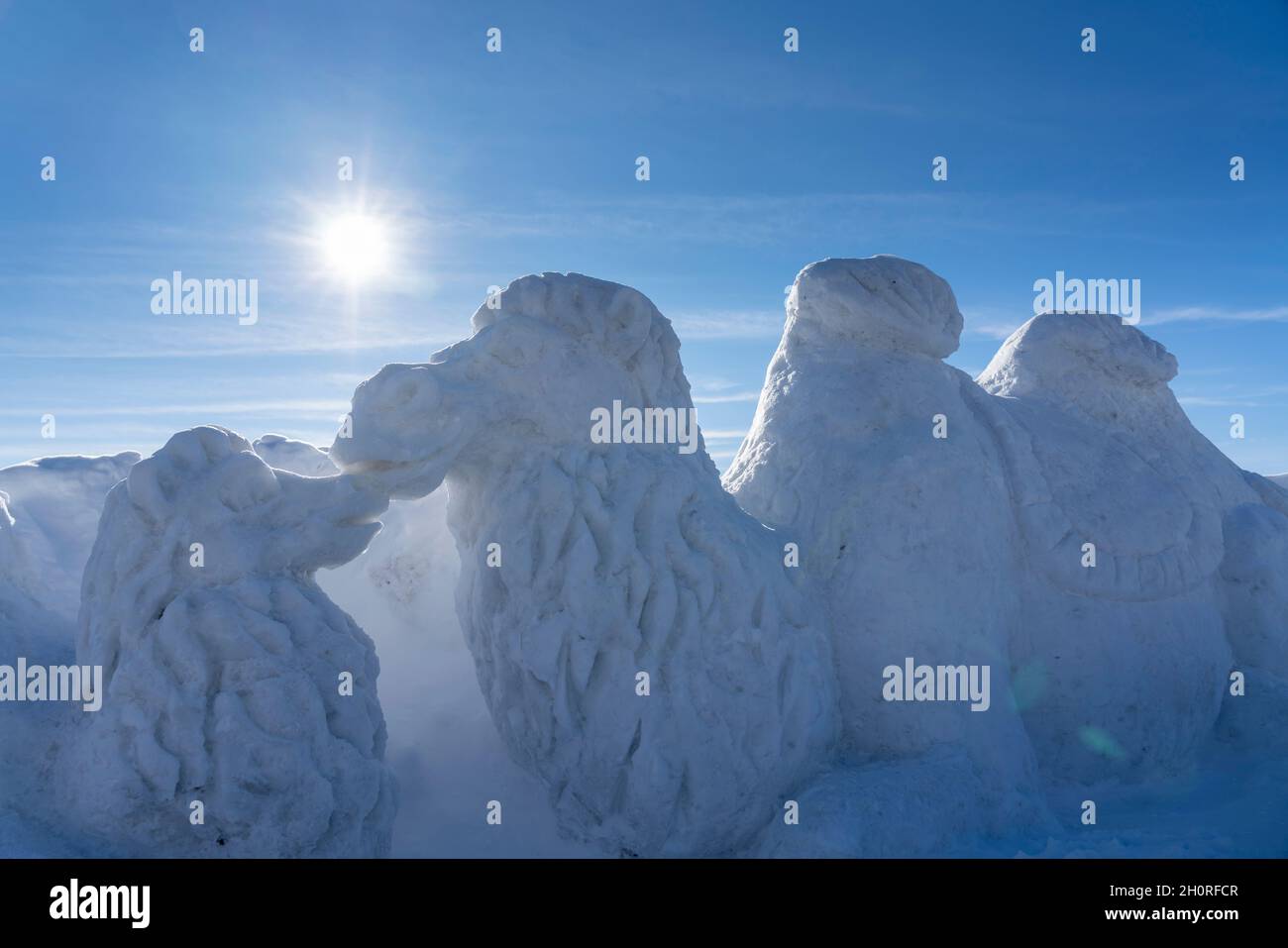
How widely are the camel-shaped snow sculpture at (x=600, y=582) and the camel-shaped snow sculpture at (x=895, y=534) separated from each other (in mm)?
344

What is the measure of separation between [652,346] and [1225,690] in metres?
3.99

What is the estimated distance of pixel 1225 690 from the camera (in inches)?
231

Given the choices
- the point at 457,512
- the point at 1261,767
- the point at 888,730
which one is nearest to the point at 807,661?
the point at 888,730

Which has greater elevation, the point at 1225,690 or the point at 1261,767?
the point at 1225,690

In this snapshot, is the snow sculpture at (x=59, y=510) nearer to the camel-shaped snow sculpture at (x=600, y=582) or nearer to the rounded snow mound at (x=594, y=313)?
the camel-shaped snow sculpture at (x=600, y=582)

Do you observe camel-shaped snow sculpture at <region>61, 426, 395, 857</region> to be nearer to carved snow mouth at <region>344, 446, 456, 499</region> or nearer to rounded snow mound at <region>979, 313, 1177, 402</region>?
carved snow mouth at <region>344, 446, 456, 499</region>

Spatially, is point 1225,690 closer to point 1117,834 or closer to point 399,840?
point 1117,834

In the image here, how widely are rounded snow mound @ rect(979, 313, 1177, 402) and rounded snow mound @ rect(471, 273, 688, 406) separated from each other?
2.90 meters

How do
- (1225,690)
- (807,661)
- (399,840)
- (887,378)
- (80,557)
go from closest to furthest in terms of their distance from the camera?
(399,840) < (807,661) < (80,557) < (887,378) < (1225,690)

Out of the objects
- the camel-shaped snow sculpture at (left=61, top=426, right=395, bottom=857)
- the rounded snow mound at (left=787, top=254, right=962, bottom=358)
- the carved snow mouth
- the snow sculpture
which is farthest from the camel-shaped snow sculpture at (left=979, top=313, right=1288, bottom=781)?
the snow sculpture

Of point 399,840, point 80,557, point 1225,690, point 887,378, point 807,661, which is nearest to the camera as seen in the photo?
point 399,840

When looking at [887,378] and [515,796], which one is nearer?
[515,796]

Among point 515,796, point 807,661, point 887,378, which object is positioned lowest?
point 515,796

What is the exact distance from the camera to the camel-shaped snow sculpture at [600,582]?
390cm
